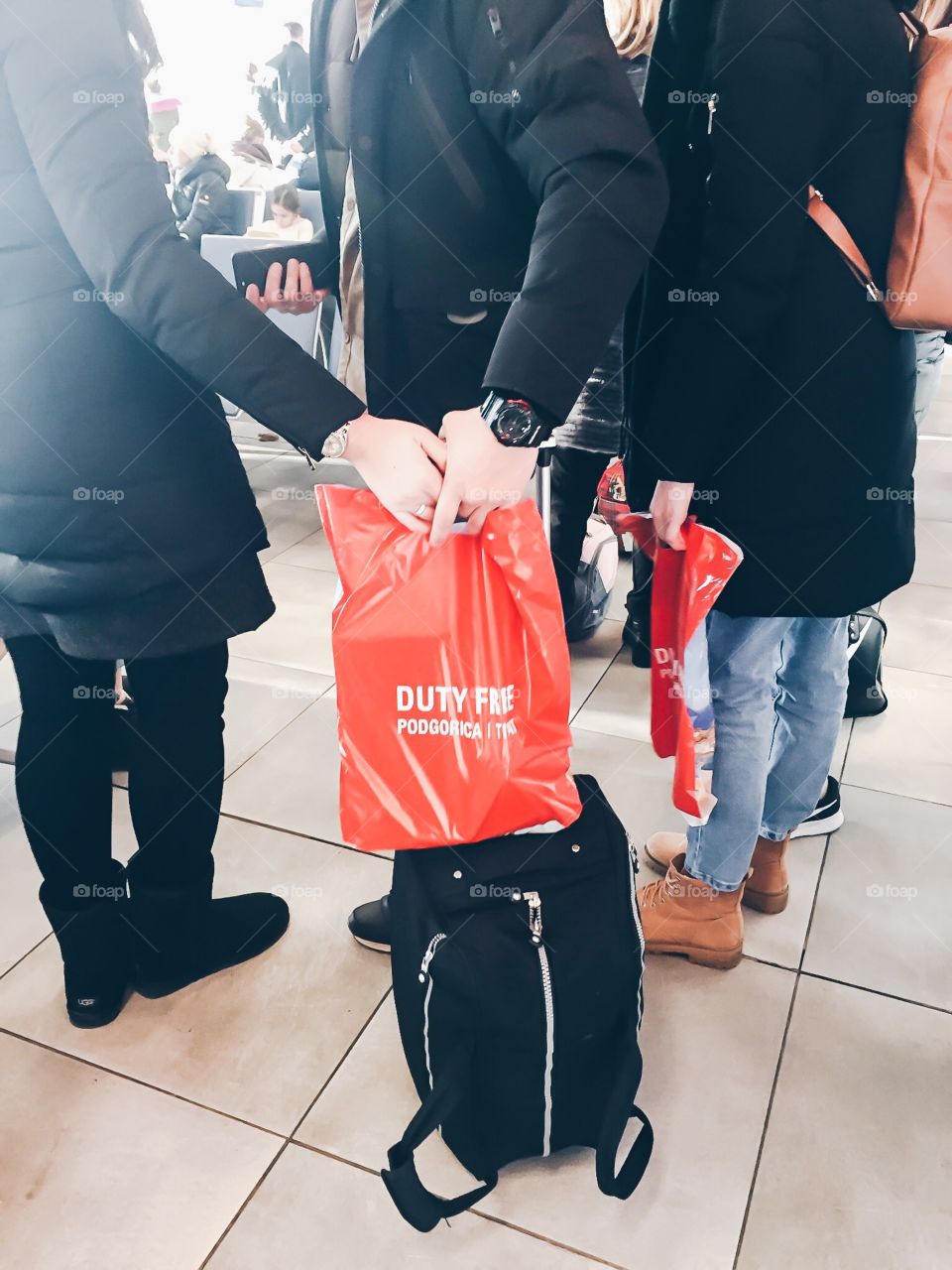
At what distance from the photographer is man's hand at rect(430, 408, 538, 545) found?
2.70 feet

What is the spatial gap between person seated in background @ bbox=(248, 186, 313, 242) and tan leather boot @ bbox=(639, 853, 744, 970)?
9.42 ft

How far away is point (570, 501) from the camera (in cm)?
212

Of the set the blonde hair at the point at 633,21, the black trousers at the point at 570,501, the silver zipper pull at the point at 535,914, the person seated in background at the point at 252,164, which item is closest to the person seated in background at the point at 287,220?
the person seated in background at the point at 252,164

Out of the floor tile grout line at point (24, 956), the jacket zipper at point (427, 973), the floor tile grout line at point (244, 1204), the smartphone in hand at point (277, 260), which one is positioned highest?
the smartphone in hand at point (277, 260)

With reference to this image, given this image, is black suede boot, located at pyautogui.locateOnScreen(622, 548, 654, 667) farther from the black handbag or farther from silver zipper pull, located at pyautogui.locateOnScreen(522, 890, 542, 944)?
silver zipper pull, located at pyautogui.locateOnScreen(522, 890, 542, 944)

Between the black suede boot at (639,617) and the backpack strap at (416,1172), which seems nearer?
the backpack strap at (416,1172)

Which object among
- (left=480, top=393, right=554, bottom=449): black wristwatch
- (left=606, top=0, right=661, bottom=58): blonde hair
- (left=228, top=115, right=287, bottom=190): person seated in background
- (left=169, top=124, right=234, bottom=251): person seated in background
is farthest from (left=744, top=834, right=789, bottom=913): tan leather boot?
(left=228, top=115, right=287, bottom=190): person seated in background

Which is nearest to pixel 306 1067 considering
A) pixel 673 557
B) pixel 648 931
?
pixel 648 931

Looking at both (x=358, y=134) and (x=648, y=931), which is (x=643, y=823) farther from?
(x=358, y=134)

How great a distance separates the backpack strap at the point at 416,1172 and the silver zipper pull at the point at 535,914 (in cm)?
17

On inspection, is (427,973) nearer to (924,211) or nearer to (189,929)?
(189,929)

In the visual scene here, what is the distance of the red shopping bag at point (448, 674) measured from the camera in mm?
967

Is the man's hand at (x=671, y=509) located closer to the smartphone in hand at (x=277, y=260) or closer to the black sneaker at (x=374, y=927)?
the smartphone in hand at (x=277, y=260)

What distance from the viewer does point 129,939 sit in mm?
1339
